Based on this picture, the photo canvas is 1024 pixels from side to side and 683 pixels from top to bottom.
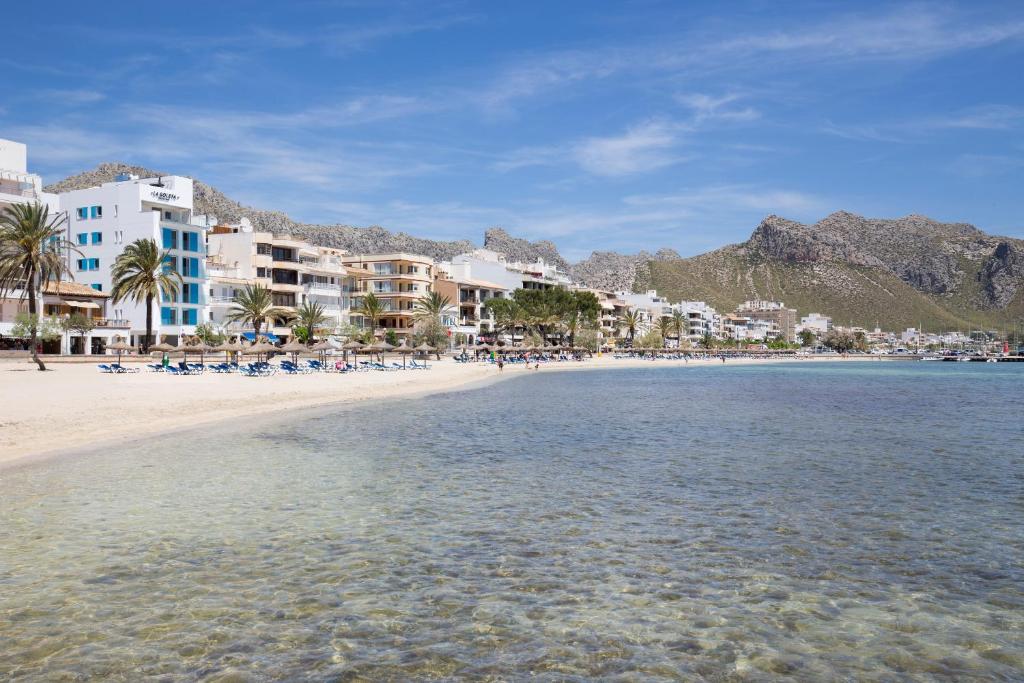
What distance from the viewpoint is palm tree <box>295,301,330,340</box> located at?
274 feet

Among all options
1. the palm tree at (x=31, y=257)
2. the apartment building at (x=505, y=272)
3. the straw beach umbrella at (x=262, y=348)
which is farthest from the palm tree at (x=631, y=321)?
the palm tree at (x=31, y=257)

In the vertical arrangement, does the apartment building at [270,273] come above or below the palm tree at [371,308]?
above

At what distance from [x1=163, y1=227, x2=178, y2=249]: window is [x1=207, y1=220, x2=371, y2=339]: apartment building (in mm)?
6698

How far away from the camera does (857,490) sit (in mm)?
17344

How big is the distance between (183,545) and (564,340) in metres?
130

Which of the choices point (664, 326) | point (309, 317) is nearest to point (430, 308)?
point (309, 317)

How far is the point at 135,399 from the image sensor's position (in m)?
33.7

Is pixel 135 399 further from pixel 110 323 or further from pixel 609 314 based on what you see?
pixel 609 314

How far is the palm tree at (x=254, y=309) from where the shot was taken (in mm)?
77375

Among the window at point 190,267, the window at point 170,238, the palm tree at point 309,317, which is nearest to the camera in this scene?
the window at point 170,238

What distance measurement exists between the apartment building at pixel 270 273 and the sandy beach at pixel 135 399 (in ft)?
Answer: 84.4

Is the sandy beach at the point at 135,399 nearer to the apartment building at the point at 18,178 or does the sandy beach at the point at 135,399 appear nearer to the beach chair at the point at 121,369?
the beach chair at the point at 121,369

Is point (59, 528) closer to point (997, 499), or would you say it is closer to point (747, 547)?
point (747, 547)

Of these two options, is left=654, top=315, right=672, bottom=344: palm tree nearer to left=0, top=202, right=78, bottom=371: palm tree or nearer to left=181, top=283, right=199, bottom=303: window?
left=181, top=283, right=199, bottom=303: window
